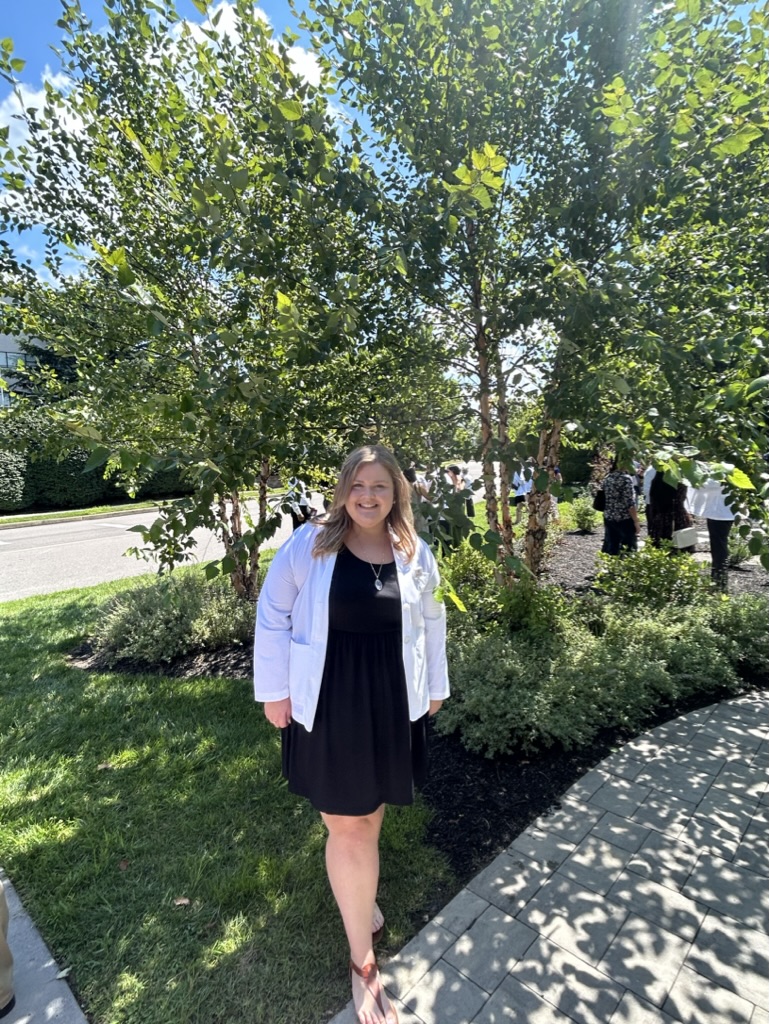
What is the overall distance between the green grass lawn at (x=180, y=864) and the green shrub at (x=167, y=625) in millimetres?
987

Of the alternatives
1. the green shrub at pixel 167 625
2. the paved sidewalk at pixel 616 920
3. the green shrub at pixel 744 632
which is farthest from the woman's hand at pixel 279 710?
the green shrub at pixel 744 632

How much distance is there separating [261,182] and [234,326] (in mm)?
910

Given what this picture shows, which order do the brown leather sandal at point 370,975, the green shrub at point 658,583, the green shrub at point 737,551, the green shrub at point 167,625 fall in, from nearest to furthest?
the brown leather sandal at point 370,975, the green shrub at point 658,583, the green shrub at point 167,625, the green shrub at point 737,551

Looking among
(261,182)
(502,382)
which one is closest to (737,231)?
(502,382)

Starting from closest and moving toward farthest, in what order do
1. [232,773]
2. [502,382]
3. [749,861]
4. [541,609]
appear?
[749,861] < [232,773] < [502,382] < [541,609]

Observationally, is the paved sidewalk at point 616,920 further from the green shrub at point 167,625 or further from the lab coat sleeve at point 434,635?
the green shrub at point 167,625

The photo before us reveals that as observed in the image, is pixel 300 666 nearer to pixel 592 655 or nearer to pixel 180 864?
pixel 180 864

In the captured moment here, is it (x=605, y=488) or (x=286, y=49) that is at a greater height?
(x=286, y=49)

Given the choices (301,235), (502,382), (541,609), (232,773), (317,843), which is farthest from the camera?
(541,609)

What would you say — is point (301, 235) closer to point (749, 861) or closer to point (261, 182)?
point (261, 182)

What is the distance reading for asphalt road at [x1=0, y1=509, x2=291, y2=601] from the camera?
962 cm

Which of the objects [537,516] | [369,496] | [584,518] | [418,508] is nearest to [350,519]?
[369,496]

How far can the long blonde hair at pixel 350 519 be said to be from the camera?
6.76 feet

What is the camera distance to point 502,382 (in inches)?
165
